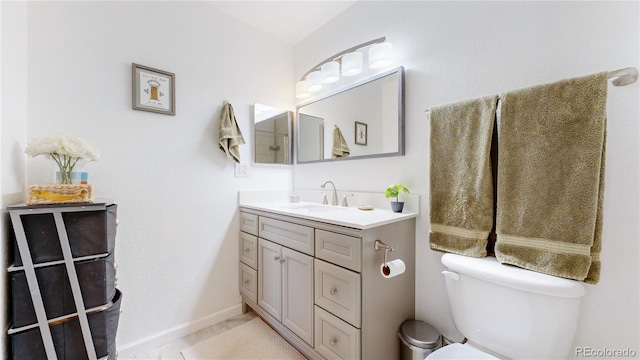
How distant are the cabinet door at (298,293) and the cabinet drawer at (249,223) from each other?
14.5 inches

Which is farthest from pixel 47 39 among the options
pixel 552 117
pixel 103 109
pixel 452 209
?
pixel 552 117

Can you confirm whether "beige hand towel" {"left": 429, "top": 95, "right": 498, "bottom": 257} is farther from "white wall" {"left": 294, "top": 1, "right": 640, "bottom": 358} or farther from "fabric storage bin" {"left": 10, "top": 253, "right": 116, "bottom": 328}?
"fabric storage bin" {"left": 10, "top": 253, "right": 116, "bottom": 328}

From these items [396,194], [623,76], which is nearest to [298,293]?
[396,194]

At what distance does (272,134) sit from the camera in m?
2.15

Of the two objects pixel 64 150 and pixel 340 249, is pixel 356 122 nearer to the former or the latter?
pixel 340 249

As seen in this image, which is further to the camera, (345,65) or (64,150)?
(345,65)

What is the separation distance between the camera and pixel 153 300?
5.15ft

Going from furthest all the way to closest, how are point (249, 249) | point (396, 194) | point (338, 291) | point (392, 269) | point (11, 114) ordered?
point (249, 249), point (396, 194), point (338, 291), point (392, 269), point (11, 114)

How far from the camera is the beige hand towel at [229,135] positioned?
1.79 m

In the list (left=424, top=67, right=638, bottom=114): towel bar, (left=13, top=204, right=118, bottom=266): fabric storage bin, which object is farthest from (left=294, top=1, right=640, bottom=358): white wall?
(left=13, top=204, right=118, bottom=266): fabric storage bin

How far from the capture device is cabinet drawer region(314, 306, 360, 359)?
114 centimetres

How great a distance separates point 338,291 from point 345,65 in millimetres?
1446

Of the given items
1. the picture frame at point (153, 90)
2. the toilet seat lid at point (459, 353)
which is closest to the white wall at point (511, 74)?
the toilet seat lid at point (459, 353)

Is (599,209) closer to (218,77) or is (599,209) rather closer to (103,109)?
(218,77)
